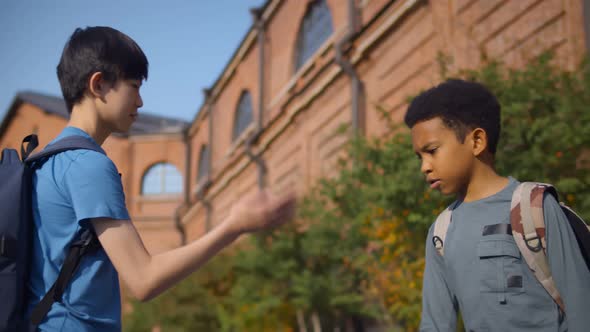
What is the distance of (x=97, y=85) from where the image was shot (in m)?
1.94

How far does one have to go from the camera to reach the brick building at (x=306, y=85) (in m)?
8.32

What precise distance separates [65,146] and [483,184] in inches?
59.1

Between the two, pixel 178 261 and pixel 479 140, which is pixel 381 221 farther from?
pixel 178 261

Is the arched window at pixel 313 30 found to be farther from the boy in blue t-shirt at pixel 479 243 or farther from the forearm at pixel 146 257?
the forearm at pixel 146 257

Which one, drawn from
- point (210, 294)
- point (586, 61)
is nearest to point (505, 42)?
point (586, 61)

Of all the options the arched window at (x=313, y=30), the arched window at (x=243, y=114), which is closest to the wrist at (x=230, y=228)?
the arched window at (x=313, y=30)

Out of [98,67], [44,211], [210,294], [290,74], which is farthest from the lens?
[290,74]

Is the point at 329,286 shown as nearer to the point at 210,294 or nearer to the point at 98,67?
→ the point at 210,294

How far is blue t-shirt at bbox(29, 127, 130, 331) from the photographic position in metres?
1.70

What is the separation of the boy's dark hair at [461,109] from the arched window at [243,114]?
18.7 meters

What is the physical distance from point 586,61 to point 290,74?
11684 millimetres

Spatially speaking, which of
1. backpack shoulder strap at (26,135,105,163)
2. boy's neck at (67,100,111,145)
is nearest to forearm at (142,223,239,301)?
backpack shoulder strap at (26,135,105,163)

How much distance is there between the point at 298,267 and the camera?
11.4 metres

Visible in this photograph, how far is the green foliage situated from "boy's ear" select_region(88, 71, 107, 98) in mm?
4779
